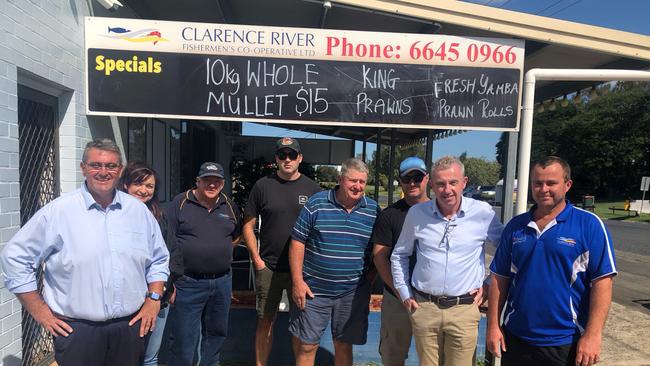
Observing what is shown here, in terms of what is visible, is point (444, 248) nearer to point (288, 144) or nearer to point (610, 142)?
point (288, 144)

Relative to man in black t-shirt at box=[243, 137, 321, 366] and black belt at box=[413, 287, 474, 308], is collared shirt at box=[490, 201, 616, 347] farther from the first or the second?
man in black t-shirt at box=[243, 137, 321, 366]

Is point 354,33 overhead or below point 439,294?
overhead

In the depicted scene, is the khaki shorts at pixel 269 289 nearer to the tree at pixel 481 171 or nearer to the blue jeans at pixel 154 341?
the blue jeans at pixel 154 341

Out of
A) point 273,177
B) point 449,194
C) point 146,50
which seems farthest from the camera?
point 146,50

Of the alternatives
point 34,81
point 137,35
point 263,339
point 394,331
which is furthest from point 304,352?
point 137,35

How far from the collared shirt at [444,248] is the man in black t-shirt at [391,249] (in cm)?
17

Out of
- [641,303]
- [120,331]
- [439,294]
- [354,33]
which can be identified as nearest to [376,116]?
[354,33]

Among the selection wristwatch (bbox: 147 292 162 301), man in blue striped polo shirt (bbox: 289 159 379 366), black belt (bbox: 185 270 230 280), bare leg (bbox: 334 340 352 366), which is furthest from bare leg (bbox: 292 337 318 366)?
wristwatch (bbox: 147 292 162 301)

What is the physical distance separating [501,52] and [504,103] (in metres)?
0.45

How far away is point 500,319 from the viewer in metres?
2.46

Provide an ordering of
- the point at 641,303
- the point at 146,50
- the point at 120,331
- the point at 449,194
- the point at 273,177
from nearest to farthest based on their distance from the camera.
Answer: the point at 120,331, the point at 449,194, the point at 273,177, the point at 146,50, the point at 641,303

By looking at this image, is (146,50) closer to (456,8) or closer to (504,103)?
(456,8)

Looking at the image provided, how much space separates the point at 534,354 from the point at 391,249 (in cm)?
98

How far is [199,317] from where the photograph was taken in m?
2.94
